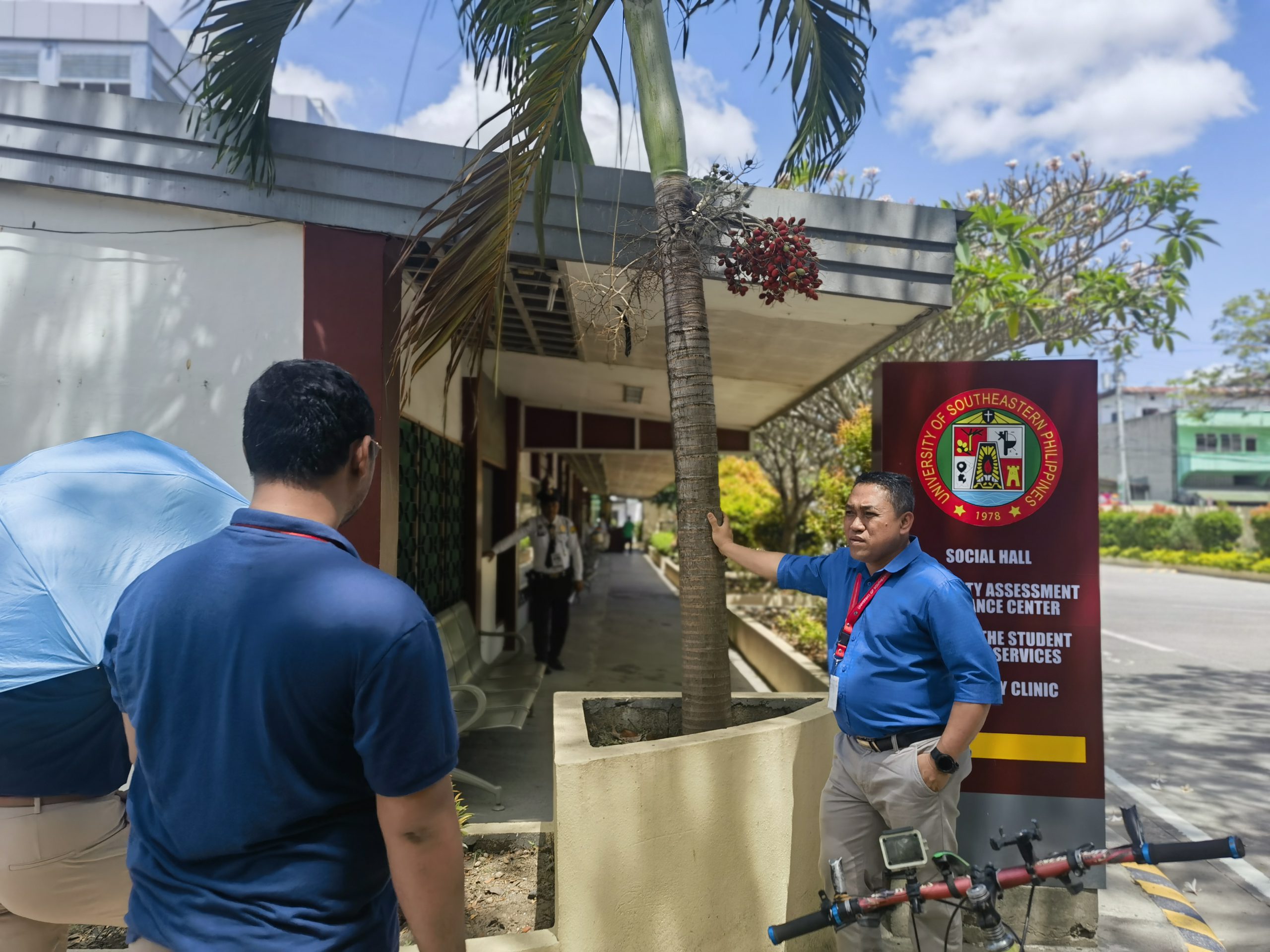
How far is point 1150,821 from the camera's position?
5395 millimetres

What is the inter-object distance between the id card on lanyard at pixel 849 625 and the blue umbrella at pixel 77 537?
2.00 metres

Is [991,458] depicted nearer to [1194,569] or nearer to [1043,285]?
[1043,285]

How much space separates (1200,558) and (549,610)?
29032 millimetres

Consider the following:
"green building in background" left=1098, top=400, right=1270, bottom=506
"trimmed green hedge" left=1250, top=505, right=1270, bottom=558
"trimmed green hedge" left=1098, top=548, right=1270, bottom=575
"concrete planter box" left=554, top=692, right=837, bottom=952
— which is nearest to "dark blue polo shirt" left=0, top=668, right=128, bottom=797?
"concrete planter box" left=554, top=692, right=837, bottom=952

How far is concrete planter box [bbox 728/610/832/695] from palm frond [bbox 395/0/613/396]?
3.32 meters

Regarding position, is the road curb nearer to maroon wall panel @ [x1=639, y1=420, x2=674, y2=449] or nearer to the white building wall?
maroon wall panel @ [x1=639, y1=420, x2=674, y2=449]

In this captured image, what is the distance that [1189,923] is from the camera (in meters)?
4.02

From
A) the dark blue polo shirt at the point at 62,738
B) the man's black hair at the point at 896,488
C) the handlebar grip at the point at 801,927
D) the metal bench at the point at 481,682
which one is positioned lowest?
the metal bench at the point at 481,682

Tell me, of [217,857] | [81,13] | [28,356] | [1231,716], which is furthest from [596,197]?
[81,13]

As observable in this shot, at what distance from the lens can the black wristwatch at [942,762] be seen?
2.74 metres

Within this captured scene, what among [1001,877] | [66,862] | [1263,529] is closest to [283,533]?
[66,862]

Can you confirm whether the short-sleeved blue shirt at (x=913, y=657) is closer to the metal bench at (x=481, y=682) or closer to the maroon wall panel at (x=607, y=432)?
the metal bench at (x=481, y=682)

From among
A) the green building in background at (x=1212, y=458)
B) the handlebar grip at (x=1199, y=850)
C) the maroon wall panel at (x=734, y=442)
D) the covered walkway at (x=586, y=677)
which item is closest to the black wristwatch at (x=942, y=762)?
the handlebar grip at (x=1199, y=850)

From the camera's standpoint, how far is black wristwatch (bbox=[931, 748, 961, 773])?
9.00ft
